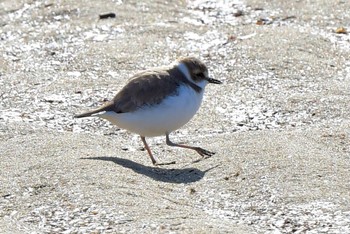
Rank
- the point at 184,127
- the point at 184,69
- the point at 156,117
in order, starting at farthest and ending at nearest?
the point at 184,127
the point at 184,69
the point at 156,117

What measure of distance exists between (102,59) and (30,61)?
2.54ft

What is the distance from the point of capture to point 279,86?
344 inches

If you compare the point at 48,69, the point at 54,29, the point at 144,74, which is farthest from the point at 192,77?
the point at 54,29

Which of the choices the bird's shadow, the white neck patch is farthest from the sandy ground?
the white neck patch

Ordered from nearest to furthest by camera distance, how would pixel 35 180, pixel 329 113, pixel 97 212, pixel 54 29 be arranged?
pixel 97 212 → pixel 35 180 → pixel 329 113 → pixel 54 29

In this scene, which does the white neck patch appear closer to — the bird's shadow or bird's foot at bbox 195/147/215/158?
bird's foot at bbox 195/147/215/158

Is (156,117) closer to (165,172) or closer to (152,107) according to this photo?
(152,107)

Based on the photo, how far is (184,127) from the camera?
26.3 feet

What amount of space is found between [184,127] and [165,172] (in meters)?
1.35

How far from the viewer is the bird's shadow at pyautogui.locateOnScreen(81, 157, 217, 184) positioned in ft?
21.5

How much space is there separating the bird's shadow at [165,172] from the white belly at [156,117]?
0.30m

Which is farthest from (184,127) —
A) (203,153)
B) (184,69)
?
(203,153)

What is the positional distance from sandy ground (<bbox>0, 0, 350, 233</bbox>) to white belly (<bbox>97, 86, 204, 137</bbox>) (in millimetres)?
275

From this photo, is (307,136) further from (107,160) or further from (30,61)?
(30,61)
